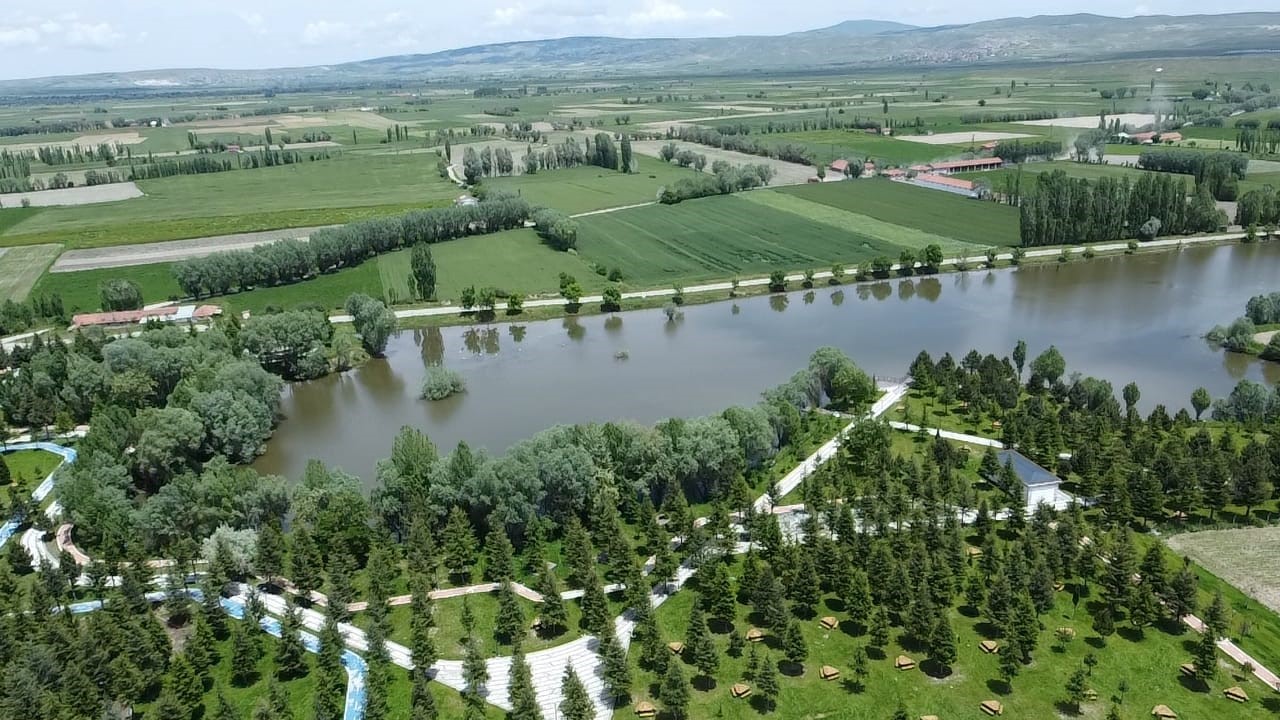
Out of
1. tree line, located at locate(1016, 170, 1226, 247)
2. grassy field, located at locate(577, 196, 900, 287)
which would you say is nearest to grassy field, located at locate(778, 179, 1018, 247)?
tree line, located at locate(1016, 170, 1226, 247)

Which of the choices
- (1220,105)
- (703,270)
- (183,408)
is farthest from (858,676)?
(1220,105)

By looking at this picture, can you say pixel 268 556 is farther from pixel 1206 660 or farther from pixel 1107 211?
pixel 1107 211

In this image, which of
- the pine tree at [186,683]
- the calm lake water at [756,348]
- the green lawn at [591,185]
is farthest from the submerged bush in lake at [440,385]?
the green lawn at [591,185]

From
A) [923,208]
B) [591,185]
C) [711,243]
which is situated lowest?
[711,243]

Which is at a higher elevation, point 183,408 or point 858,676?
point 183,408

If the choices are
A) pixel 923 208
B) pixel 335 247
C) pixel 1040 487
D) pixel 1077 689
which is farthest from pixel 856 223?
pixel 1077 689

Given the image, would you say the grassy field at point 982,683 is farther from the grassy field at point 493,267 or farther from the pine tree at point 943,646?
the grassy field at point 493,267

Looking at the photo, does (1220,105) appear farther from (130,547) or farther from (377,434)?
(130,547)
